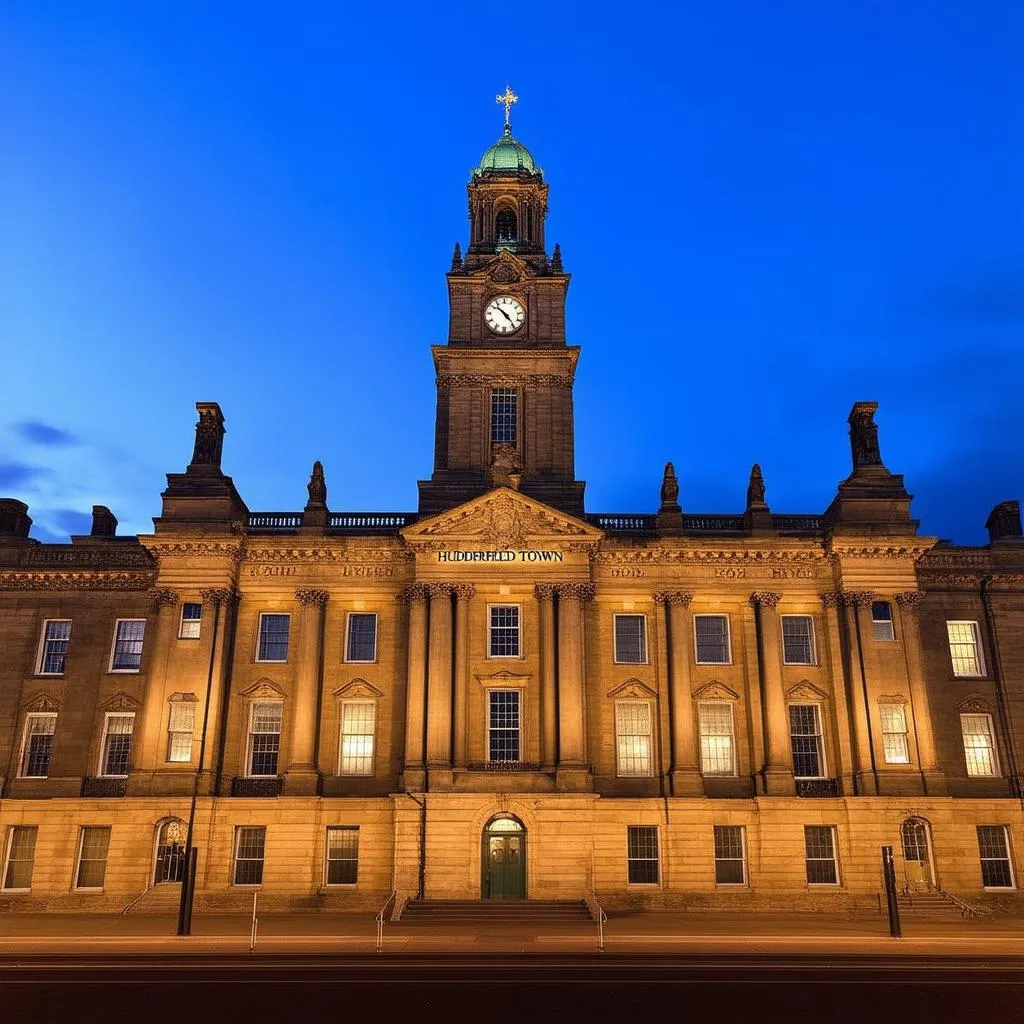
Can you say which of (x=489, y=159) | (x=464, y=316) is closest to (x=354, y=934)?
(x=464, y=316)

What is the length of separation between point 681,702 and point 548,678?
590 cm

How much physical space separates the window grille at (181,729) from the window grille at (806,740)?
25864mm

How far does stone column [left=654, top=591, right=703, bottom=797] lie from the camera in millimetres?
41906

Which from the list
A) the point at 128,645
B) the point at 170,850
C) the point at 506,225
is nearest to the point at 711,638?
the point at 170,850

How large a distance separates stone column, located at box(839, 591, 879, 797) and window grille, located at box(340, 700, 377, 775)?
20.6 m

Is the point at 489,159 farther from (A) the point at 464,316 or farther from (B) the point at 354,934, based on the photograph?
(B) the point at 354,934

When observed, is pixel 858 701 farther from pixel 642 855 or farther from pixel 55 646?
pixel 55 646

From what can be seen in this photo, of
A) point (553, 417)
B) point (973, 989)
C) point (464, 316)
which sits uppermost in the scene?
point (464, 316)

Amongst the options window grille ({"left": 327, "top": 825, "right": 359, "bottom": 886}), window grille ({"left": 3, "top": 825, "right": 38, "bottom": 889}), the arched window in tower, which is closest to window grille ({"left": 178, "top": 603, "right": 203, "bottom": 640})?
window grille ({"left": 3, "top": 825, "right": 38, "bottom": 889})

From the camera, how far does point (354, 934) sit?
31562 mm

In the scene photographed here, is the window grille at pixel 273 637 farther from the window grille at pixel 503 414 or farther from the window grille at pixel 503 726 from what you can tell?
the window grille at pixel 503 414

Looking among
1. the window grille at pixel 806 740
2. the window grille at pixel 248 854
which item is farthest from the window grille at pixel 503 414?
the window grille at pixel 248 854

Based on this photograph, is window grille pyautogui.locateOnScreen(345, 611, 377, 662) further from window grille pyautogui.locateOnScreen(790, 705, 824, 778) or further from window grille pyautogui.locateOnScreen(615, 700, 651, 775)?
window grille pyautogui.locateOnScreen(790, 705, 824, 778)

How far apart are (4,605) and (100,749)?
850cm
